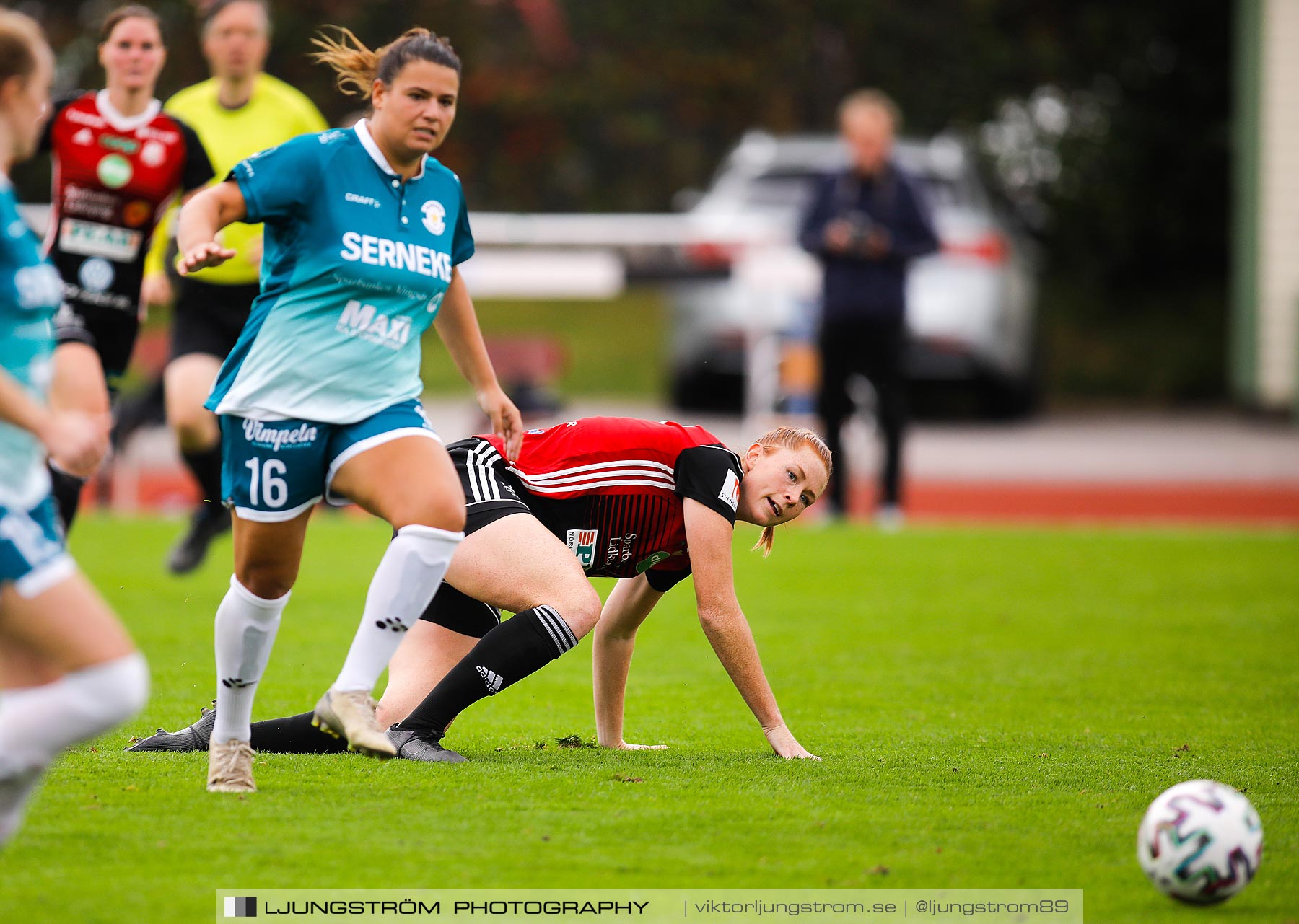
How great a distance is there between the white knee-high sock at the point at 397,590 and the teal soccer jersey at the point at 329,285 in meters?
0.34

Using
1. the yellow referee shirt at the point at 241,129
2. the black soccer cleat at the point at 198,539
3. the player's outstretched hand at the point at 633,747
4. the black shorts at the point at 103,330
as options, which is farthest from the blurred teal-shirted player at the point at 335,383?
the black soccer cleat at the point at 198,539

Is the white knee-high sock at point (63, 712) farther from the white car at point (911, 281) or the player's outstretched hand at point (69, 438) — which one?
the white car at point (911, 281)

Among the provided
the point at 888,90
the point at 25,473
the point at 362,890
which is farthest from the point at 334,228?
the point at 888,90

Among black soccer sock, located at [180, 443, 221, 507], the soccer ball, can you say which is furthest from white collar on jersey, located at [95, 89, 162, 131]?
the soccer ball

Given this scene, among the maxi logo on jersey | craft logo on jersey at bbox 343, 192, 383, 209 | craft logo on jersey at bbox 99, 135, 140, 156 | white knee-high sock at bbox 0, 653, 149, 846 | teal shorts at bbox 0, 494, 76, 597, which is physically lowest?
white knee-high sock at bbox 0, 653, 149, 846

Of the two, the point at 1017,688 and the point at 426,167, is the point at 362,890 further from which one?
the point at 1017,688

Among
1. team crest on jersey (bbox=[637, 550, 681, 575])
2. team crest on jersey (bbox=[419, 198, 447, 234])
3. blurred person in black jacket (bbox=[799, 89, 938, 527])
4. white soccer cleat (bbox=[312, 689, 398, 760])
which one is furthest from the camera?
blurred person in black jacket (bbox=[799, 89, 938, 527])

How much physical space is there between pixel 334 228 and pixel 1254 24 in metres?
17.3

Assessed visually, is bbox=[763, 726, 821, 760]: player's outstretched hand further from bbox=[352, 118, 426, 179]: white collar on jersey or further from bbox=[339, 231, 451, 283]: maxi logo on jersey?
bbox=[352, 118, 426, 179]: white collar on jersey

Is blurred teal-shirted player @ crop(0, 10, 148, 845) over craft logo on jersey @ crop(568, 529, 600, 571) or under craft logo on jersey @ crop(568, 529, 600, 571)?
over

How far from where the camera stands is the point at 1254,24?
18719 millimetres

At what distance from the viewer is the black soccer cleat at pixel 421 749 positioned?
14.6ft

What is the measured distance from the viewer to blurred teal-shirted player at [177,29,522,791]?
3885 mm

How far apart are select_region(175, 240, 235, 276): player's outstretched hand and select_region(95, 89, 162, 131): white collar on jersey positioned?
9.34 ft
